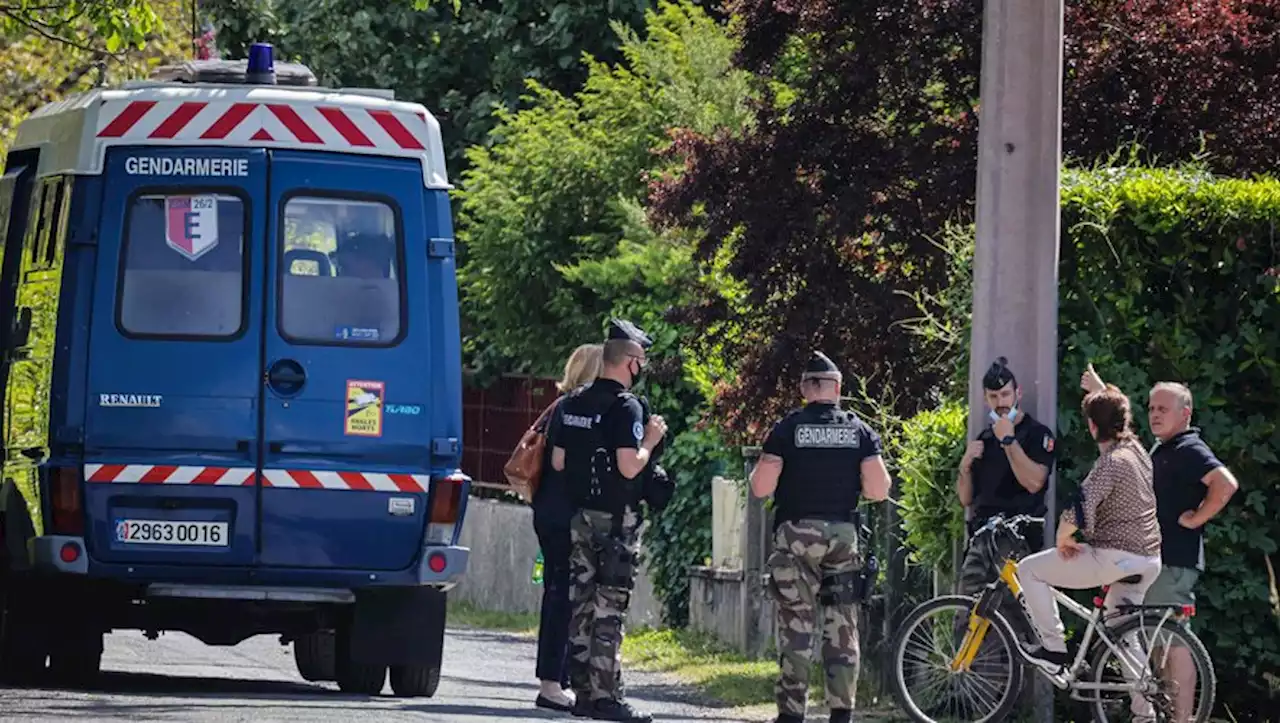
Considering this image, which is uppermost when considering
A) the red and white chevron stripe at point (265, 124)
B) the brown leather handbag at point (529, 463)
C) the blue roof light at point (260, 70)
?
the blue roof light at point (260, 70)

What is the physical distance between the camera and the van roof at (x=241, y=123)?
482 inches

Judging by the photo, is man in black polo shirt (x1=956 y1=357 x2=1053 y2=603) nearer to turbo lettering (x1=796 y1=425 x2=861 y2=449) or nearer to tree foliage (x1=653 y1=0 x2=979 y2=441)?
turbo lettering (x1=796 y1=425 x2=861 y2=449)

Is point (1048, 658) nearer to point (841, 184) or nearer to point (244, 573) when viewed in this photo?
point (244, 573)

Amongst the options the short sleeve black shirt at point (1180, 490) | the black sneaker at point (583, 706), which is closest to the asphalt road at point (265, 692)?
the black sneaker at point (583, 706)

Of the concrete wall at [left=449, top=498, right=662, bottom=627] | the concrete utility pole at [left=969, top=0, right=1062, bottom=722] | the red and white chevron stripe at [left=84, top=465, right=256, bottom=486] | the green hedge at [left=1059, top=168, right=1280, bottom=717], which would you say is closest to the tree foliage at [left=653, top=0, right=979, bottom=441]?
the green hedge at [left=1059, top=168, right=1280, bottom=717]

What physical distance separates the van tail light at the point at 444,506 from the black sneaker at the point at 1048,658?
2.66m

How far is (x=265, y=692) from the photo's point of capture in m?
13.4

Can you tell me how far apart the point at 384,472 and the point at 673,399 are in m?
8.91

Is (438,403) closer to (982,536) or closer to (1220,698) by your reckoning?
(982,536)

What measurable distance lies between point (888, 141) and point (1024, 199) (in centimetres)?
407

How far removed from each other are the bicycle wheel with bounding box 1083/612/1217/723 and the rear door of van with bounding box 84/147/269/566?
3.87 m

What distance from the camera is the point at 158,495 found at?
1212 centimetres

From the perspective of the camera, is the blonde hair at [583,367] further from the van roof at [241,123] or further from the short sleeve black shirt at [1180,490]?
the short sleeve black shirt at [1180,490]

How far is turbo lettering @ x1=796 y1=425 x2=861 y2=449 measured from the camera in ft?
38.4
